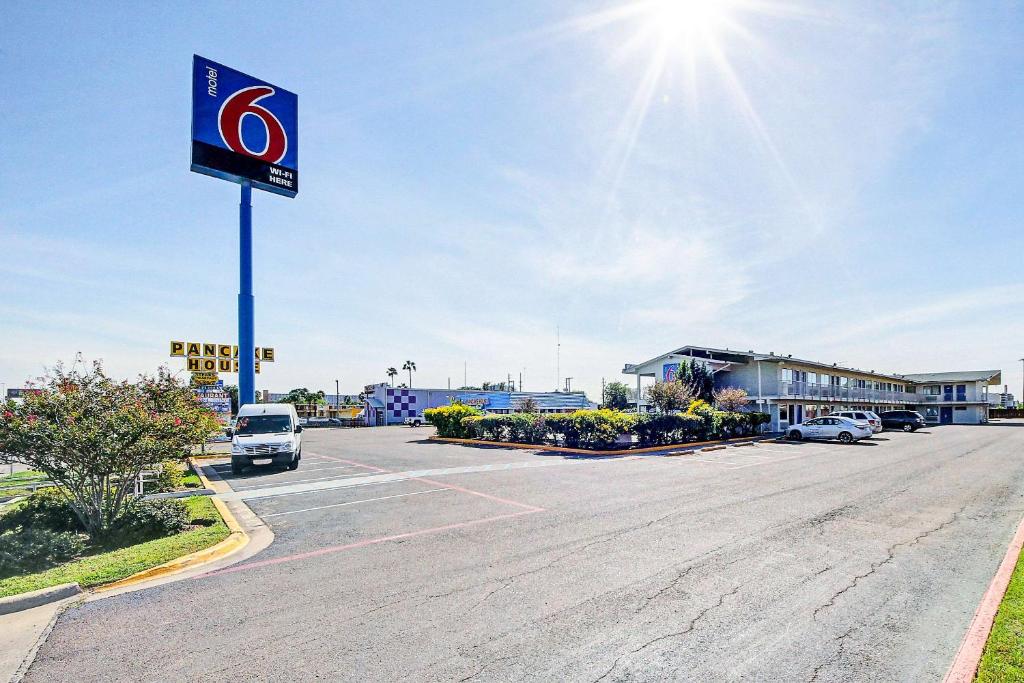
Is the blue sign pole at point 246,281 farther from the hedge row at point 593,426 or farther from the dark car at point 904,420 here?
the dark car at point 904,420

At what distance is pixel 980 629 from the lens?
4590 millimetres

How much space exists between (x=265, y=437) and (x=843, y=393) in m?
45.7

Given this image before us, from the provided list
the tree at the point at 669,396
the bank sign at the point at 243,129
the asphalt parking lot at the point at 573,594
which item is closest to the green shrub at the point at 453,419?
the tree at the point at 669,396

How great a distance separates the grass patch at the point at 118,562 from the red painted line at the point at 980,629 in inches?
324

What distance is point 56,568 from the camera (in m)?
6.48

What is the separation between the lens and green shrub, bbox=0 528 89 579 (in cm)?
637

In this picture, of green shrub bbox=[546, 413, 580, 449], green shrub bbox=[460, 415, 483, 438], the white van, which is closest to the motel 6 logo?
the white van

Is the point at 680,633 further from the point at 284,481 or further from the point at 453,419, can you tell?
the point at 453,419

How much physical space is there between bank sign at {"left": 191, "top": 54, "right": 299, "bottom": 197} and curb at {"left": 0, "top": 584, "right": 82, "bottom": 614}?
790 inches

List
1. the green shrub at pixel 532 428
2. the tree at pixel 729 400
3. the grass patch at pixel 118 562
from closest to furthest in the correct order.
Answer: the grass patch at pixel 118 562, the green shrub at pixel 532 428, the tree at pixel 729 400

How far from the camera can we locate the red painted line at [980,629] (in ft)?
12.8

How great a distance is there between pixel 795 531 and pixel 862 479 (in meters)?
7.39

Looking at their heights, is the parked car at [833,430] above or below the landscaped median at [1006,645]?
below

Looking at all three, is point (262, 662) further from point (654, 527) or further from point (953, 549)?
point (953, 549)
